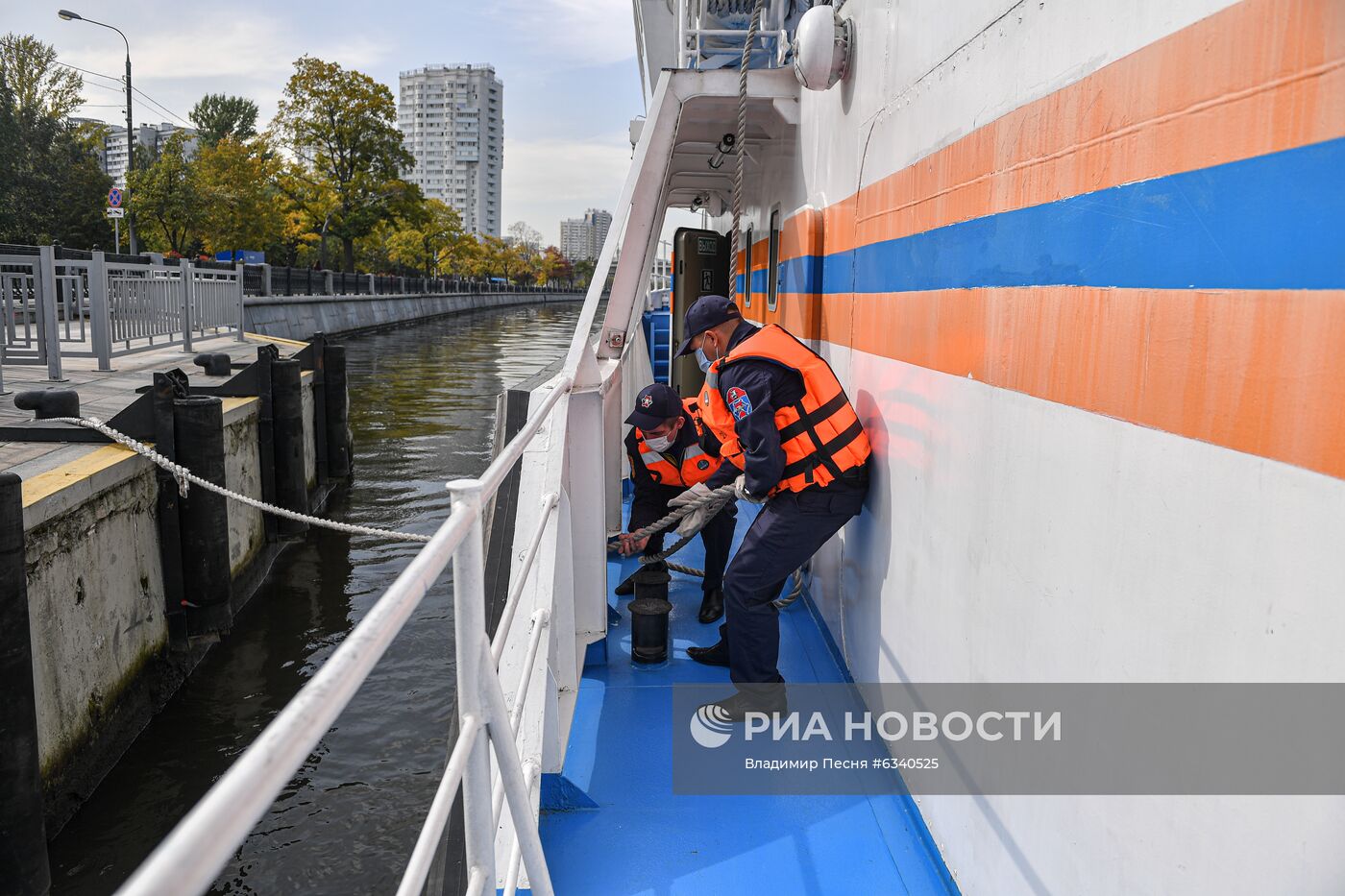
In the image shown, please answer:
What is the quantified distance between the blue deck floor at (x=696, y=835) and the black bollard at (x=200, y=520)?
4548mm

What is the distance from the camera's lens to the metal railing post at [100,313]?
10.2 metres

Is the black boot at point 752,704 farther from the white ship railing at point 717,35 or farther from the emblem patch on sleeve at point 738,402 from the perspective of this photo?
the white ship railing at point 717,35

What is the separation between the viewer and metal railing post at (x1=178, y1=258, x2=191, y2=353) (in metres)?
13.0

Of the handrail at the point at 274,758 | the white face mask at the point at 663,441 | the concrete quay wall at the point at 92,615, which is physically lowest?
the concrete quay wall at the point at 92,615

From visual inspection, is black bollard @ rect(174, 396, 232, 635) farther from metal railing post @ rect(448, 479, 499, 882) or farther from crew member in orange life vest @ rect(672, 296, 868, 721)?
metal railing post @ rect(448, 479, 499, 882)

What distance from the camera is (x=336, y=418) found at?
13.0 metres

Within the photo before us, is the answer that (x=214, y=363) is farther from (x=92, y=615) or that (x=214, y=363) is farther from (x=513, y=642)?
(x=513, y=642)

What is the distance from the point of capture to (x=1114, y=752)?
1.82 meters

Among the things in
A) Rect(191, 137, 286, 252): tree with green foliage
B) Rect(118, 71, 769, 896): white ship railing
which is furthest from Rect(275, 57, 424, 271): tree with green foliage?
Rect(118, 71, 769, 896): white ship railing

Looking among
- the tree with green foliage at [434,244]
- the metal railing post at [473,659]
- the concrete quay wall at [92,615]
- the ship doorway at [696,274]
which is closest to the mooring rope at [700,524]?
the metal railing post at [473,659]

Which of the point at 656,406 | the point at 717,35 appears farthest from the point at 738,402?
the point at 717,35

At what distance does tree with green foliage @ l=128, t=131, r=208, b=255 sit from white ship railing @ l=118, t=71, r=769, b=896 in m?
31.4

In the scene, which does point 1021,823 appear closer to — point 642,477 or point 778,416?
point 778,416

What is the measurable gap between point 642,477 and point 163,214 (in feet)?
109
